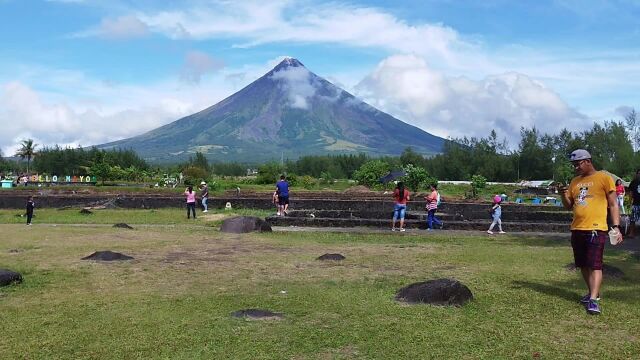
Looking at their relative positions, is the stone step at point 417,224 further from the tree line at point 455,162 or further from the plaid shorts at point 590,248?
the tree line at point 455,162

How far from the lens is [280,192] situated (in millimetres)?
21375

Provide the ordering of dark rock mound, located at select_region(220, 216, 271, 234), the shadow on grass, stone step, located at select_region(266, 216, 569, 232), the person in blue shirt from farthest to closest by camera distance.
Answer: the person in blue shirt
stone step, located at select_region(266, 216, 569, 232)
dark rock mound, located at select_region(220, 216, 271, 234)
the shadow on grass

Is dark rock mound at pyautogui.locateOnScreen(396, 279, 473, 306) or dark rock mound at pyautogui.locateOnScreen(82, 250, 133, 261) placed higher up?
dark rock mound at pyautogui.locateOnScreen(396, 279, 473, 306)

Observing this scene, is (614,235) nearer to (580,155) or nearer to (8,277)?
(580,155)

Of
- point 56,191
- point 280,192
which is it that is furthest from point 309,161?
point 280,192

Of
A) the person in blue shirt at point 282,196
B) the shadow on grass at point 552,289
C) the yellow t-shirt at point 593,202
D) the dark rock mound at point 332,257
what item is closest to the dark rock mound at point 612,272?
the shadow on grass at point 552,289

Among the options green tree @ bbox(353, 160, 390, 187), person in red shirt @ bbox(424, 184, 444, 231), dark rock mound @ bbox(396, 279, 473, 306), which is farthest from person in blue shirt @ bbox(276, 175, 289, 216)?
green tree @ bbox(353, 160, 390, 187)

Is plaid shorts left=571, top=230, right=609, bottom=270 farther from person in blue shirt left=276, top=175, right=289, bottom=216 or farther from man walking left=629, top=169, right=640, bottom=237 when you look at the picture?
person in blue shirt left=276, top=175, right=289, bottom=216

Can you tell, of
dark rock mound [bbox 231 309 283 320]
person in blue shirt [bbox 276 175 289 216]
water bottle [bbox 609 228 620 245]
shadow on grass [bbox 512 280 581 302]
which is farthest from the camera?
person in blue shirt [bbox 276 175 289 216]

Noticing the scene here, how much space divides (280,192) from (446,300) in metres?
14.5

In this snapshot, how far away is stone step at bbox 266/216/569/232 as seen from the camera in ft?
61.1

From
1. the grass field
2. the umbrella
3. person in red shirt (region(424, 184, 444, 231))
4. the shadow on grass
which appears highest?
the umbrella

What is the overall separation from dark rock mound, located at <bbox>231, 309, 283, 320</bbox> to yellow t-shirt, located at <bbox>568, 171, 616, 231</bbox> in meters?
3.66

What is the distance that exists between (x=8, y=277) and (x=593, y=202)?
7.78m
